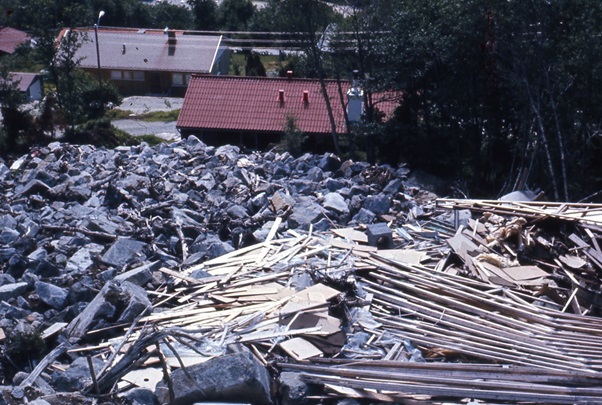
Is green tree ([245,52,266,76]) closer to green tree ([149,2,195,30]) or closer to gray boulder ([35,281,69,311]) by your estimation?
green tree ([149,2,195,30])

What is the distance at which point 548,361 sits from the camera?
7281 mm

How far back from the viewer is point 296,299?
794 centimetres

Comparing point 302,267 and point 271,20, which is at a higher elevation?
point 271,20

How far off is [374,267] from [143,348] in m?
3.17

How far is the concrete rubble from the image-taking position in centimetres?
681

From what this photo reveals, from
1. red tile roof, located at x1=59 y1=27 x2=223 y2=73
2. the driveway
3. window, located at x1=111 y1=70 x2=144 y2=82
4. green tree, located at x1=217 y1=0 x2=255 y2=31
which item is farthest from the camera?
green tree, located at x1=217 y1=0 x2=255 y2=31

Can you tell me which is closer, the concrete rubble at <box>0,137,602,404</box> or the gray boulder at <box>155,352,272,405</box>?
the gray boulder at <box>155,352,272,405</box>

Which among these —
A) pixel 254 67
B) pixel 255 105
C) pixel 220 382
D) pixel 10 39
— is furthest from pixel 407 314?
pixel 10 39

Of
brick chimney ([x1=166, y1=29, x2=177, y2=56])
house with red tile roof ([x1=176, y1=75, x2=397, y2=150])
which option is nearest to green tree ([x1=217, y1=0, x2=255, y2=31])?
brick chimney ([x1=166, y1=29, x2=177, y2=56])

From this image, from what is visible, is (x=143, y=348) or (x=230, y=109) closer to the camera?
(x=143, y=348)

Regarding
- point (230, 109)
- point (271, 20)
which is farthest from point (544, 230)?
A: point (230, 109)

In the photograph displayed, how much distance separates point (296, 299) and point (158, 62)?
112 feet

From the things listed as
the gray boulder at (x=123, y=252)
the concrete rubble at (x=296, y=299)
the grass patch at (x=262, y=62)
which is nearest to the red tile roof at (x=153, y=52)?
the grass patch at (x=262, y=62)

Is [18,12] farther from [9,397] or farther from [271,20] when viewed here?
[9,397]
